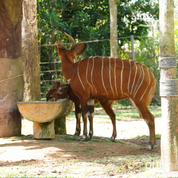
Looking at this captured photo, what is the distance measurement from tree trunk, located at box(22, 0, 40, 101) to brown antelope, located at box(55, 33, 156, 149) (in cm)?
272

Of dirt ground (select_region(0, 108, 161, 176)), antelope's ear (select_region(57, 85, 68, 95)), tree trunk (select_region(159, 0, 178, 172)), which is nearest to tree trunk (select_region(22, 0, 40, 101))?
antelope's ear (select_region(57, 85, 68, 95))

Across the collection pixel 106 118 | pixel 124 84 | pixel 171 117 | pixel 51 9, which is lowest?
pixel 106 118

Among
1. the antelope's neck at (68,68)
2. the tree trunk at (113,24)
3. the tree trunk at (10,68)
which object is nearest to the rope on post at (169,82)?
the antelope's neck at (68,68)

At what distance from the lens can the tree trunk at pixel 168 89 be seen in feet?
12.1

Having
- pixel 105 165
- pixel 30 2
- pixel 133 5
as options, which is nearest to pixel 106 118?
pixel 30 2

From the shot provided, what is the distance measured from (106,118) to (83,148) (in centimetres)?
466

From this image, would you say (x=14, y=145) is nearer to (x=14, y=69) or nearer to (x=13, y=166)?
(x=13, y=166)

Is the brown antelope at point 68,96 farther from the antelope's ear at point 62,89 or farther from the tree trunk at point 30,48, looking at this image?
the tree trunk at point 30,48

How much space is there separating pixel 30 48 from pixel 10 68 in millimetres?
2658

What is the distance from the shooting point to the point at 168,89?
3717 mm

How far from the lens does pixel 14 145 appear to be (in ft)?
17.3

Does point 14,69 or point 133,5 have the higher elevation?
point 133,5

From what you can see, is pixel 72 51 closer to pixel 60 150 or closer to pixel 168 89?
pixel 60 150

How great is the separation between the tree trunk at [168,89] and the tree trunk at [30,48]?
5462 mm
